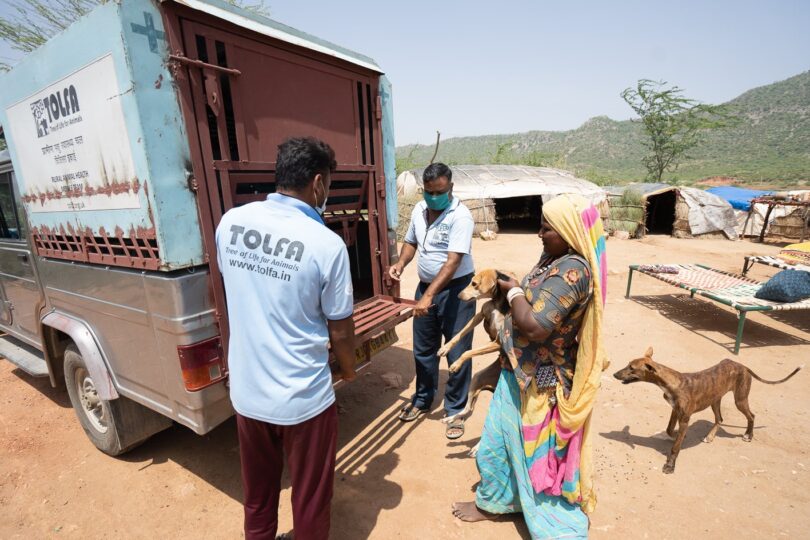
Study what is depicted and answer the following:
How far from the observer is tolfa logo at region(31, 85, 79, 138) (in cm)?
199

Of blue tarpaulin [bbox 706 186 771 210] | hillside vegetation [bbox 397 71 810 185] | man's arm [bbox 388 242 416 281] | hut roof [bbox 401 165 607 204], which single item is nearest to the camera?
man's arm [bbox 388 242 416 281]

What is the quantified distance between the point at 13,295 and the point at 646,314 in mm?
7800

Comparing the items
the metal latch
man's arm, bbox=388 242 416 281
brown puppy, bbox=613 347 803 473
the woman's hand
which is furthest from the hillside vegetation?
the woman's hand

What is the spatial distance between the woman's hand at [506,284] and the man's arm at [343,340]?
766 millimetres

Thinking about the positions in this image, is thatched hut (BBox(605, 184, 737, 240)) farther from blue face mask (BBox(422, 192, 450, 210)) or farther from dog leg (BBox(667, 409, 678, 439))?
blue face mask (BBox(422, 192, 450, 210))

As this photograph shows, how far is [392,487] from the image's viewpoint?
8.33 feet

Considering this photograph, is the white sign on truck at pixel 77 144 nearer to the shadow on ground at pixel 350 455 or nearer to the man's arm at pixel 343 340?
→ the man's arm at pixel 343 340

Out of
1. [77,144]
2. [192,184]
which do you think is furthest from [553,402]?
[77,144]

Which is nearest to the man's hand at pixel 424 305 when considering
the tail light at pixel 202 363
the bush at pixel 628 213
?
the tail light at pixel 202 363

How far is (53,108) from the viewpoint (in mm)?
2146

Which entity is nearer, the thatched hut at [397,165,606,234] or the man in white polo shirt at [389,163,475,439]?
the man in white polo shirt at [389,163,475,439]

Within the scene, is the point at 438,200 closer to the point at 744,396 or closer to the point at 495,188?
the point at 744,396

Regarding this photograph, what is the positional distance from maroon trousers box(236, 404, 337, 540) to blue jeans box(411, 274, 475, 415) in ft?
4.73

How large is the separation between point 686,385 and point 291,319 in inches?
109
